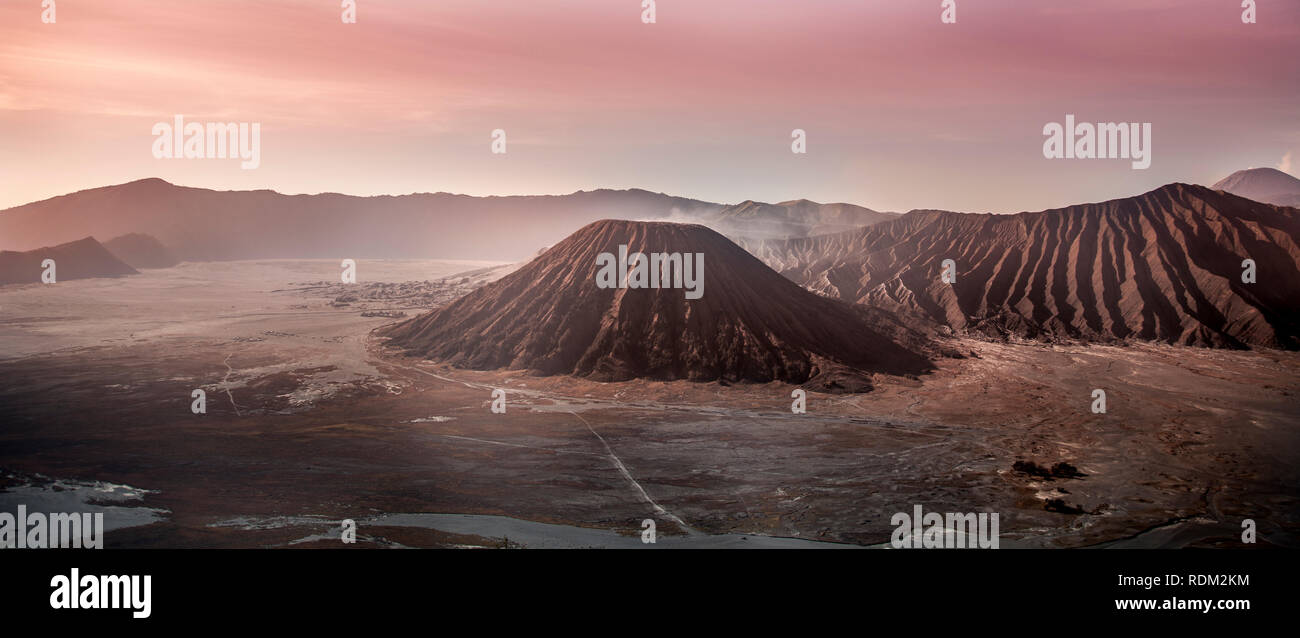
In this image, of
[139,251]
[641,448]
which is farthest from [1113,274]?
[139,251]

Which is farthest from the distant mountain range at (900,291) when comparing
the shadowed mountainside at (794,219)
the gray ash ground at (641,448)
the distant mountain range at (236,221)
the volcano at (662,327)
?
the distant mountain range at (236,221)

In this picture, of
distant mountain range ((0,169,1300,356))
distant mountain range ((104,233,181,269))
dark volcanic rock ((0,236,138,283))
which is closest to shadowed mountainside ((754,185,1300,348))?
distant mountain range ((0,169,1300,356))

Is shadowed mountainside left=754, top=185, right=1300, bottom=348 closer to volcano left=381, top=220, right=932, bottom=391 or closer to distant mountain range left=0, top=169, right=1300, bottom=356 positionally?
distant mountain range left=0, top=169, right=1300, bottom=356

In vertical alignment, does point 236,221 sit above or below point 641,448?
above

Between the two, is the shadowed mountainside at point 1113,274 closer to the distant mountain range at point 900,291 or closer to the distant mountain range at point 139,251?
the distant mountain range at point 900,291

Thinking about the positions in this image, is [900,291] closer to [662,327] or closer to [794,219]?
[662,327]

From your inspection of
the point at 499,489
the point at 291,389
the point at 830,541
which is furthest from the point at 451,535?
the point at 291,389

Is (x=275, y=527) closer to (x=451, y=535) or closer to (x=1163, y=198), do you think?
(x=451, y=535)
